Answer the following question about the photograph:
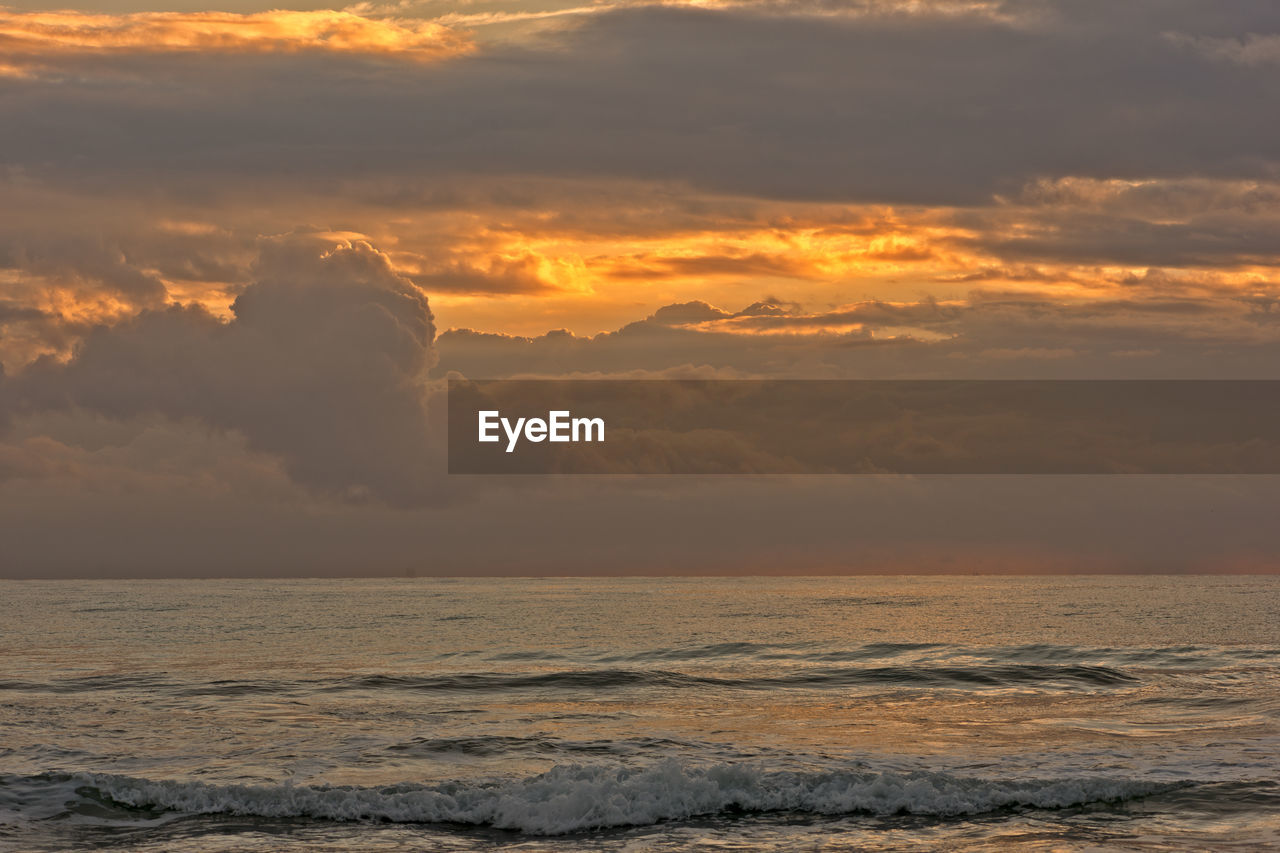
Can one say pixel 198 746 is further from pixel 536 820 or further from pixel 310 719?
pixel 536 820

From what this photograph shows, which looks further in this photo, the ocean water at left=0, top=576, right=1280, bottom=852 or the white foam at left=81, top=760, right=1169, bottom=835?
the white foam at left=81, top=760, right=1169, bottom=835

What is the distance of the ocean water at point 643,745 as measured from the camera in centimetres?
2314

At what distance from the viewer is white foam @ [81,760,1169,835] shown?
24.1 meters

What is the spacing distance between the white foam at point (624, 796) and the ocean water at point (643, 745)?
7 cm

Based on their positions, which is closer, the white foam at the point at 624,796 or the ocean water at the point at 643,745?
the ocean water at the point at 643,745

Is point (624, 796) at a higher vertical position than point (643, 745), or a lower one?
higher

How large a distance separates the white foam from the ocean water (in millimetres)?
70

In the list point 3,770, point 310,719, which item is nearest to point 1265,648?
point 310,719

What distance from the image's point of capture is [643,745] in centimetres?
3225

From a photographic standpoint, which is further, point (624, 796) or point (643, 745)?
point (643, 745)

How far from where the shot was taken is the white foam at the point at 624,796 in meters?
24.1

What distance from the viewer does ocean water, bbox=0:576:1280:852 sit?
911 inches

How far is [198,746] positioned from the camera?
105 feet

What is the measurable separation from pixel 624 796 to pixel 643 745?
7770 millimetres
